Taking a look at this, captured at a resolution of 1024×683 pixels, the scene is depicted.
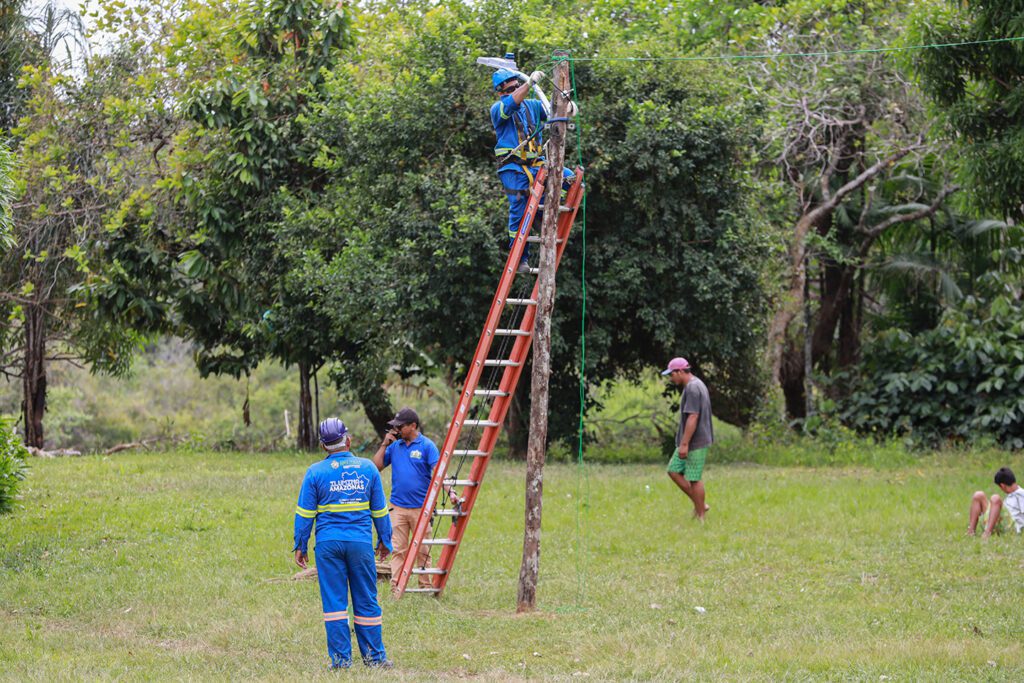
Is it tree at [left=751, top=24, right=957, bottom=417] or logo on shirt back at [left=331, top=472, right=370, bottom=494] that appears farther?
→ tree at [left=751, top=24, right=957, bottom=417]

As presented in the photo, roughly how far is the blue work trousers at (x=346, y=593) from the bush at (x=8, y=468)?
7457mm

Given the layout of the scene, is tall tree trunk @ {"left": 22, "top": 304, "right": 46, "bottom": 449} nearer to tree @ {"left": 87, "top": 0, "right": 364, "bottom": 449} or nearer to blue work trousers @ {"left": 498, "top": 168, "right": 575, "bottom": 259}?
tree @ {"left": 87, "top": 0, "right": 364, "bottom": 449}

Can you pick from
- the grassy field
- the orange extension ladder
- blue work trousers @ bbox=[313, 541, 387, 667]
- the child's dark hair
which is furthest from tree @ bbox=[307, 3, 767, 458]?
blue work trousers @ bbox=[313, 541, 387, 667]

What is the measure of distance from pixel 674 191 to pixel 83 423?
25.9 meters

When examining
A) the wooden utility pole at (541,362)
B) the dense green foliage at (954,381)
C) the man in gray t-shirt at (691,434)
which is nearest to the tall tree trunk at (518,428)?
the dense green foliage at (954,381)

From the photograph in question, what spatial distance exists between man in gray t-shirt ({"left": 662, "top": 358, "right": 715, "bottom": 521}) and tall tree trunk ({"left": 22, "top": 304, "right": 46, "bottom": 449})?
1642cm

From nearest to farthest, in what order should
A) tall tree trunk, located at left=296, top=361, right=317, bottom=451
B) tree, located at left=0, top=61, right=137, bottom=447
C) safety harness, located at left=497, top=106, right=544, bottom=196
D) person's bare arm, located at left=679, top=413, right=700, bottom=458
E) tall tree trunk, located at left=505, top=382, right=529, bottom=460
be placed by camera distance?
1. safety harness, located at left=497, top=106, right=544, bottom=196
2. person's bare arm, located at left=679, top=413, right=700, bottom=458
3. tall tree trunk, located at left=505, top=382, right=529, bottom=460
4. tree, located at left=0, top=61, right=137, bottom=447
5. tall tree trunk, located at left=296, top=361, right=317, bottom=451

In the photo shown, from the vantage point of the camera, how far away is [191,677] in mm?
8023

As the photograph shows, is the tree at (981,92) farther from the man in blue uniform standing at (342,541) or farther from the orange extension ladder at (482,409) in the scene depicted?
the man in blue uniform standing at (342,541)

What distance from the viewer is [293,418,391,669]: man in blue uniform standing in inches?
320

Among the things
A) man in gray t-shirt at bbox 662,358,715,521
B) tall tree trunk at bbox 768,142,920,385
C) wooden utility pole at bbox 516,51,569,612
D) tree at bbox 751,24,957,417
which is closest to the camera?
wooden utility pole at bbox 516,51,569,612

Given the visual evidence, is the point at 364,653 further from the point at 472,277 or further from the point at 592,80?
the point at 592,80

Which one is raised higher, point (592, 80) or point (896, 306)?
point (592, 80)

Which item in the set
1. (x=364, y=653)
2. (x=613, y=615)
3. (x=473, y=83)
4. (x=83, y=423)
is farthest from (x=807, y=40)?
(x=83, y=423)
